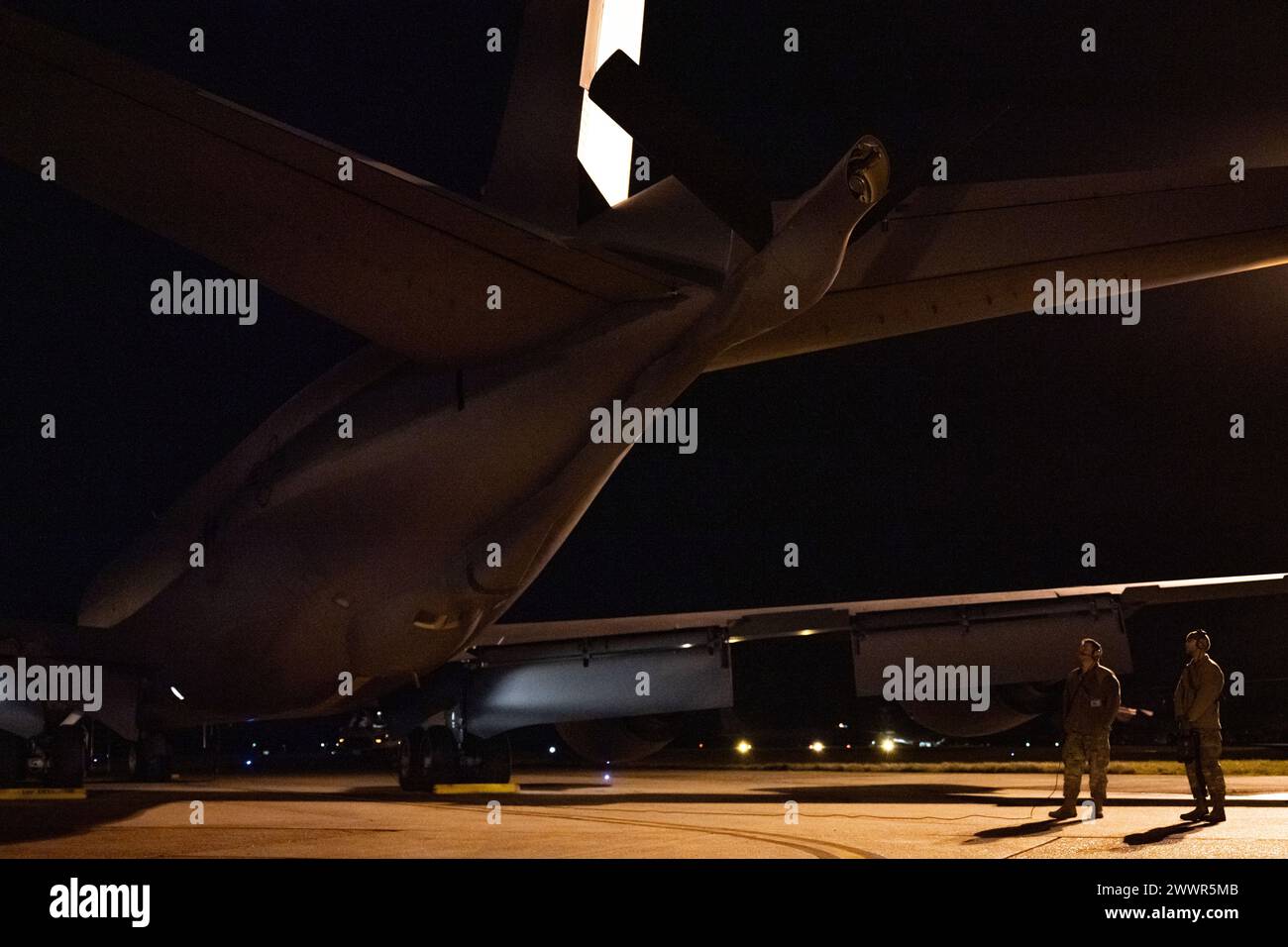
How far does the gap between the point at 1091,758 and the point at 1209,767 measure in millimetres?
1215

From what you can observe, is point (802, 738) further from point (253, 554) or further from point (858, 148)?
point (858, 148)

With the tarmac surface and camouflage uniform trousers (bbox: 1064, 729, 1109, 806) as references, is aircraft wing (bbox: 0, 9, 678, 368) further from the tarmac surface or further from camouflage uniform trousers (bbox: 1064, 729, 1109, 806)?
camouflage uniform trousers (bbox: 1064, 729, 1109, 806)

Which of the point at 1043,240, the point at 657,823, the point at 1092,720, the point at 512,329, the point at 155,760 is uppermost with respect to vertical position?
the point at 1043,240

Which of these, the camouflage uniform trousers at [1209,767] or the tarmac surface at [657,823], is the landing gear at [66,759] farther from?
the camouflage uniform trousers at [1209,767]

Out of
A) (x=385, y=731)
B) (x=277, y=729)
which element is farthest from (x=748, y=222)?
(x=277, y=729)

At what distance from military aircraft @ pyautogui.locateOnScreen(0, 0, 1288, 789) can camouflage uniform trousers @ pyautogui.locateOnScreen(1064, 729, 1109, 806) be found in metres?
2.08

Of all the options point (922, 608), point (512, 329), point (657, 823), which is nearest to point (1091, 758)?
point (922, 608)

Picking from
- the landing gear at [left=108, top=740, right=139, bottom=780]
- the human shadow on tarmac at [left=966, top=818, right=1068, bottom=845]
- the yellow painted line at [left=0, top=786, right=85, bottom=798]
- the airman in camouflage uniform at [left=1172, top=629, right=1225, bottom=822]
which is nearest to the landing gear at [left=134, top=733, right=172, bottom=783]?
the landing gear at [left=108, top=740, right=139, bottom=780]

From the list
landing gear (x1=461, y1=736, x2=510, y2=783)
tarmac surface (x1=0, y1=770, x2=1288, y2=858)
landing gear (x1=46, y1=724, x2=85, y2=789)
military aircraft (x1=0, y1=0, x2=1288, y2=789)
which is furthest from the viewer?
landing gear (x1=46, y1=724, x2=85, y2=789)

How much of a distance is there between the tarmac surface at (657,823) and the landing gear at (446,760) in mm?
373

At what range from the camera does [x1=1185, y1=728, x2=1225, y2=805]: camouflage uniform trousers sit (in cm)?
1026

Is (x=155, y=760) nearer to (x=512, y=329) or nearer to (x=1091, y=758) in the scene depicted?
(x=512, y=329)

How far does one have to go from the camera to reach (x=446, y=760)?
1534 cm

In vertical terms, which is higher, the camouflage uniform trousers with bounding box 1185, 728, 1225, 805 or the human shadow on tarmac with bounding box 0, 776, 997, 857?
the camouflage uniform trousers with bounding box 1185, 728, 1225, 805
